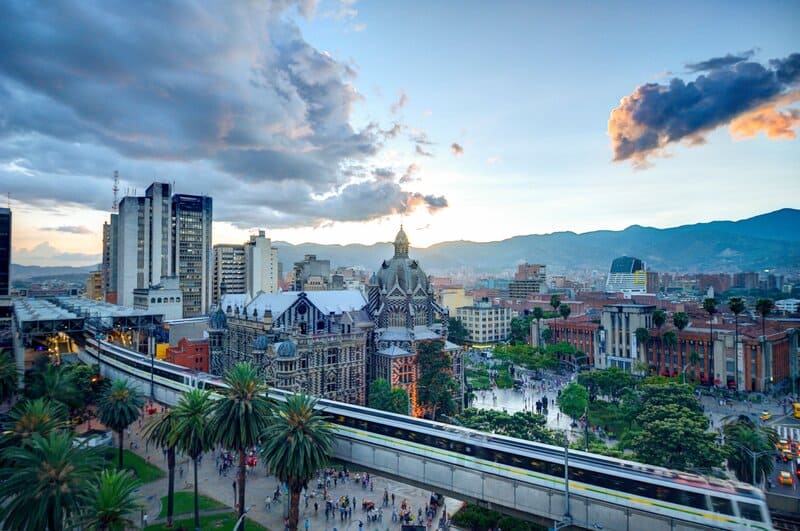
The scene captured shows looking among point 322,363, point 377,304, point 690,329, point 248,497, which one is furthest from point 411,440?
point 690,329

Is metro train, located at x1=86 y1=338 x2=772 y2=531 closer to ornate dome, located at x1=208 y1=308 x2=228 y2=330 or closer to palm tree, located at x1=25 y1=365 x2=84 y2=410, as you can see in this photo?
palm tree, located at x1=25 y1=365 x2=84 y2=410

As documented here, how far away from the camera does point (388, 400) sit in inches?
2776

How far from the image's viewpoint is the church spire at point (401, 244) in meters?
99.6

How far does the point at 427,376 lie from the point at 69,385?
52152mm

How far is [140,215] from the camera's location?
166m

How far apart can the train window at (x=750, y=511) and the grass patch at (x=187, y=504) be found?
4606cm

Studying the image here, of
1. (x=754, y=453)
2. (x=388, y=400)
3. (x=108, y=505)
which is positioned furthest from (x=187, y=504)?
(x=754, y=453)

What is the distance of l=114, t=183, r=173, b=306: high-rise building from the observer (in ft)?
536

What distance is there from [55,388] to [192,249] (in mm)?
128141

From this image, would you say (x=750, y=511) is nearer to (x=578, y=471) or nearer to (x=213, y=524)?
(x=578, y=471)

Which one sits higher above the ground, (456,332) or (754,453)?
(754,453)

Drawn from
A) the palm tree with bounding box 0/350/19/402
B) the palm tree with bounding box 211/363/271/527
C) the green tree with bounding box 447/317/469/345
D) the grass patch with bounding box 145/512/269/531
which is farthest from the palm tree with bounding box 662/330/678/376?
the palm tree with bounding box 0/350/19/402

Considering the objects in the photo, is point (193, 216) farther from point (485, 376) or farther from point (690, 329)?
point (690, 329)

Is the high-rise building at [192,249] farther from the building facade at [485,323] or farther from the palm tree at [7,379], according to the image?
the palm tree at [7,379]
